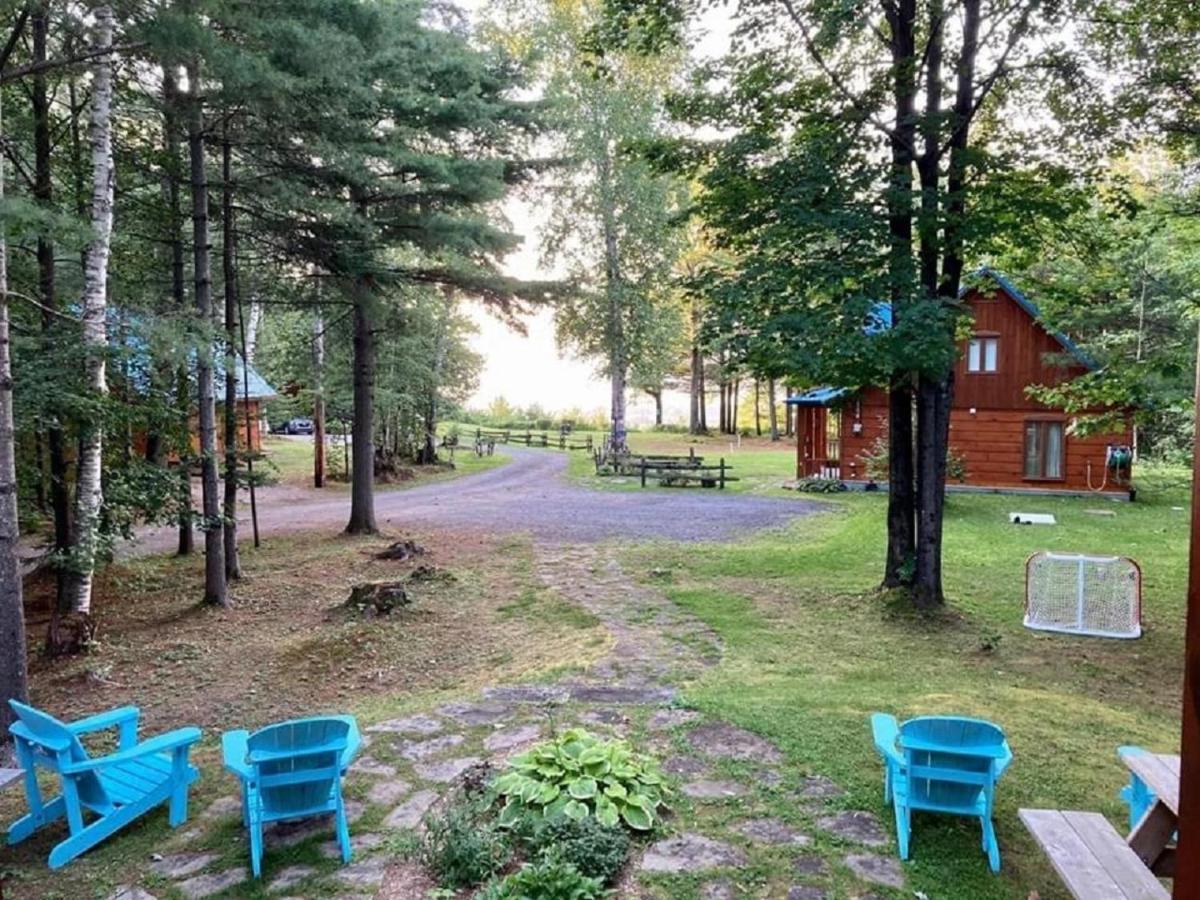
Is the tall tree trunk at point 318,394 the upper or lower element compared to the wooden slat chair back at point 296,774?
upper

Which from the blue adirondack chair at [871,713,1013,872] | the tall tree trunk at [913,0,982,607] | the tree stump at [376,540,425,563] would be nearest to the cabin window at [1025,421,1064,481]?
the tall tree trunk at [913,0,982,607]

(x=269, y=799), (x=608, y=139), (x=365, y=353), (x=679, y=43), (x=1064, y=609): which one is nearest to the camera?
(x=269, y=799)

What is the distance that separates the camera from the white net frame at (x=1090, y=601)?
7.74 metres

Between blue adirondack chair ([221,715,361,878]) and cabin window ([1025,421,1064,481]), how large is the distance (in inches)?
775

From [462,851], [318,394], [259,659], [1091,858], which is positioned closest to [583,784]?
[462,851]

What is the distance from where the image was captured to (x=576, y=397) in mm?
51875

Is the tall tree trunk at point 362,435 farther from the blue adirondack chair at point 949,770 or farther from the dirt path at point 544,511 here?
the blue adirondack chair at point 949,770

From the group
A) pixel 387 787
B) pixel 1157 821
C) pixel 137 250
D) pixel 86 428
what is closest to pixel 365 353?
pixel 137 250

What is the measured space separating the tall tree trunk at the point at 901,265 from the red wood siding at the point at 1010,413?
36.0ft

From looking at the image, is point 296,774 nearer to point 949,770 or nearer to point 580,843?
point 580,843

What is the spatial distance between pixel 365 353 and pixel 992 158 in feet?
32.7

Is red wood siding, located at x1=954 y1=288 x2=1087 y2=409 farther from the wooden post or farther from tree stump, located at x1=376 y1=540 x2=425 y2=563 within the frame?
the wooden post

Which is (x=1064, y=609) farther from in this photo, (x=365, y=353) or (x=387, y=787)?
(x=365, y=353)

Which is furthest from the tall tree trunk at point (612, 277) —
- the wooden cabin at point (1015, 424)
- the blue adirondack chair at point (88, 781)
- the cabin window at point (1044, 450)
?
the blue adirondack chair at point (88, 781)
